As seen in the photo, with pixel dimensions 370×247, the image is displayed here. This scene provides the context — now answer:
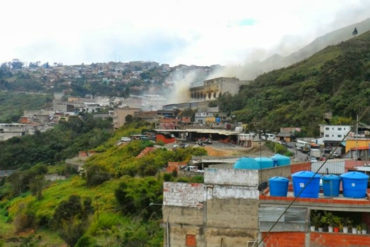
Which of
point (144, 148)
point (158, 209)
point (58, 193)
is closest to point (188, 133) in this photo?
point (144, 148)

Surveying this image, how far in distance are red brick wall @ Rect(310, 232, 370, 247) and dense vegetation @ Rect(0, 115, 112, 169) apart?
115 feet

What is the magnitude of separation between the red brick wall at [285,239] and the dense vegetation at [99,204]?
6.35m

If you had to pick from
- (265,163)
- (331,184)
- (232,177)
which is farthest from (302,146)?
(331,184)

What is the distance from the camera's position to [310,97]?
38781 millimetres

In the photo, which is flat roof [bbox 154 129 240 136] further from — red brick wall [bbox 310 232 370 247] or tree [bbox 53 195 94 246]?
red brick wall [bbox 310 232 370 247]

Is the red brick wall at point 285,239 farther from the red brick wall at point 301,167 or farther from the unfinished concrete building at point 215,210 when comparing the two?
the red brick wall at point 301,167

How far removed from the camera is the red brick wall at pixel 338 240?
1004 centimetres

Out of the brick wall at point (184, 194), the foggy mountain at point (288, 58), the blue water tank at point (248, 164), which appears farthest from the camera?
the foggy mountain at point (288, 58)

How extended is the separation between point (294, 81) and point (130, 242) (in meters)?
33.2

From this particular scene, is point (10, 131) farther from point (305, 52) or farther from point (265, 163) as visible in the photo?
point (265, 163)

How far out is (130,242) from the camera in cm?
1675

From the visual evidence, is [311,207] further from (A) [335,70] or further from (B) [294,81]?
(B) [294,81]

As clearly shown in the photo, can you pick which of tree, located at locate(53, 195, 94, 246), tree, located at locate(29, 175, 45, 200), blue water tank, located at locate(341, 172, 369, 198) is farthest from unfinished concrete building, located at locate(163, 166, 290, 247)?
tree, located at locate(29, 175, 45, 200)

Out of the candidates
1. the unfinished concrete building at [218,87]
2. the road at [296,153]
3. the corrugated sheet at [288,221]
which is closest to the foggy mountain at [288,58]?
the unfinished concrete building at [218,87]
